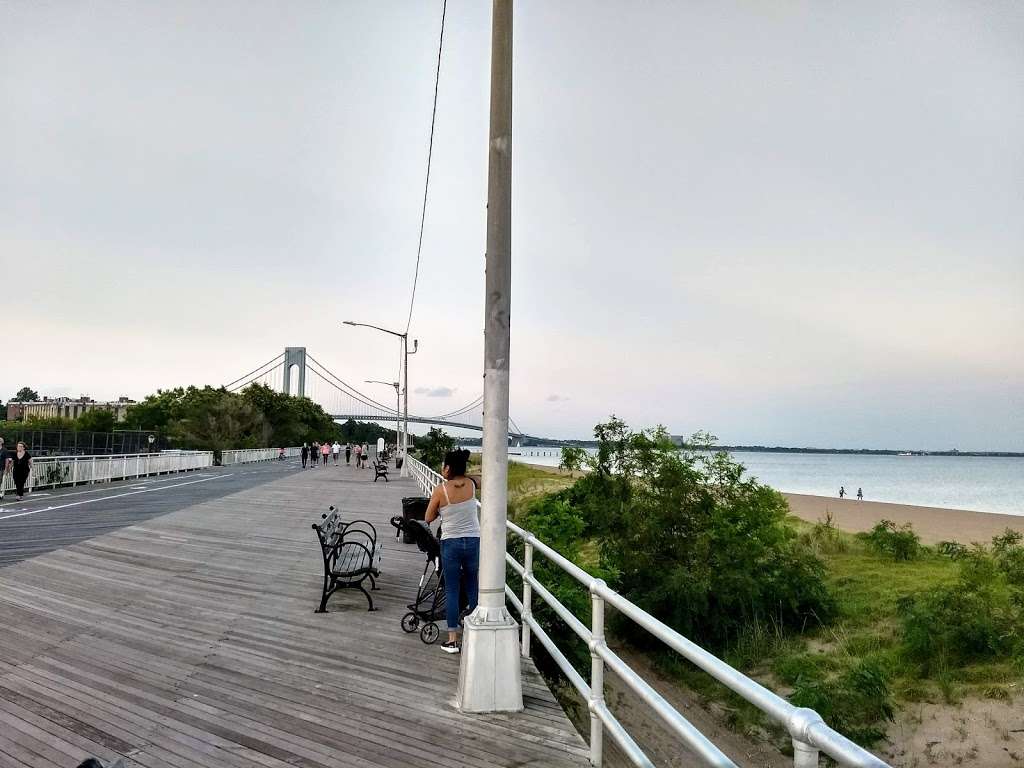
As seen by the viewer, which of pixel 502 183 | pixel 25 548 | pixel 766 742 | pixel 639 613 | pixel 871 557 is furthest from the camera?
pixel 871 557

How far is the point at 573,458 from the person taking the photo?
48.1 ft

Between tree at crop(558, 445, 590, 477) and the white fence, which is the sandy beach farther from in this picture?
the white fence

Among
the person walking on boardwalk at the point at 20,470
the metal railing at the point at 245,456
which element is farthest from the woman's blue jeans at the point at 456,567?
the metal railing at the point at 245,456

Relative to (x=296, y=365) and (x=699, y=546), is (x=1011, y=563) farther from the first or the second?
(x=296, y=365)

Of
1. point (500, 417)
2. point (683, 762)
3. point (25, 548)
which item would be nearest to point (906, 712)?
point (683, 762)

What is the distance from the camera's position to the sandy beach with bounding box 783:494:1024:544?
103 ft

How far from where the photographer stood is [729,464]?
13.2 meters

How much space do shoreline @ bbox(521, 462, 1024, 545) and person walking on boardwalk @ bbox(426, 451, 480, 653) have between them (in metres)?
26.4

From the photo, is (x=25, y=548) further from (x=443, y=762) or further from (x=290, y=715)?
(x=443, y=762)

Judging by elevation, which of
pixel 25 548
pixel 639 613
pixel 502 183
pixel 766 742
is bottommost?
pixel 766 742

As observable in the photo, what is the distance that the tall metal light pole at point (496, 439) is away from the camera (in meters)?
4.60

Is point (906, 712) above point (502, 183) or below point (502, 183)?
below

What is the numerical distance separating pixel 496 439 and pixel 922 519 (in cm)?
4106

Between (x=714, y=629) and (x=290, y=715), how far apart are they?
28.4 ft
